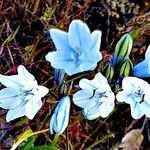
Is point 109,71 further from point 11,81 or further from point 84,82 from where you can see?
point 11,81

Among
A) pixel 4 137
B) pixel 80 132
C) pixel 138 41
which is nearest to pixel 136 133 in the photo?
pixel 80 132

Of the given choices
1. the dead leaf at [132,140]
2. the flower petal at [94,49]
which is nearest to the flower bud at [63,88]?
the flower petal at [94,49]

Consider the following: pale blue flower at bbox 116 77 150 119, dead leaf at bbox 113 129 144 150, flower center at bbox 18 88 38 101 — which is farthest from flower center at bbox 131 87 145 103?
dead leaf at bbox 113 129 144 150

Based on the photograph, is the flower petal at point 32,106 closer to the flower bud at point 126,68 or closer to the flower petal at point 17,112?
the flower petal at point 17,112

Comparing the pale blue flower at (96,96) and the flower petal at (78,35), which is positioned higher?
the flower petal at (78,35)

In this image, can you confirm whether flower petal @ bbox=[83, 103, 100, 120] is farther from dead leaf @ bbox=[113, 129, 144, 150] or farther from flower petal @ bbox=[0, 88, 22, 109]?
dead leaf @ bbox=[113, 129, 144, 150]

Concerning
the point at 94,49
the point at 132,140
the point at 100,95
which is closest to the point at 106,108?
the point at 100,95

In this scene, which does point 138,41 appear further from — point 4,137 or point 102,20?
point 4,137
